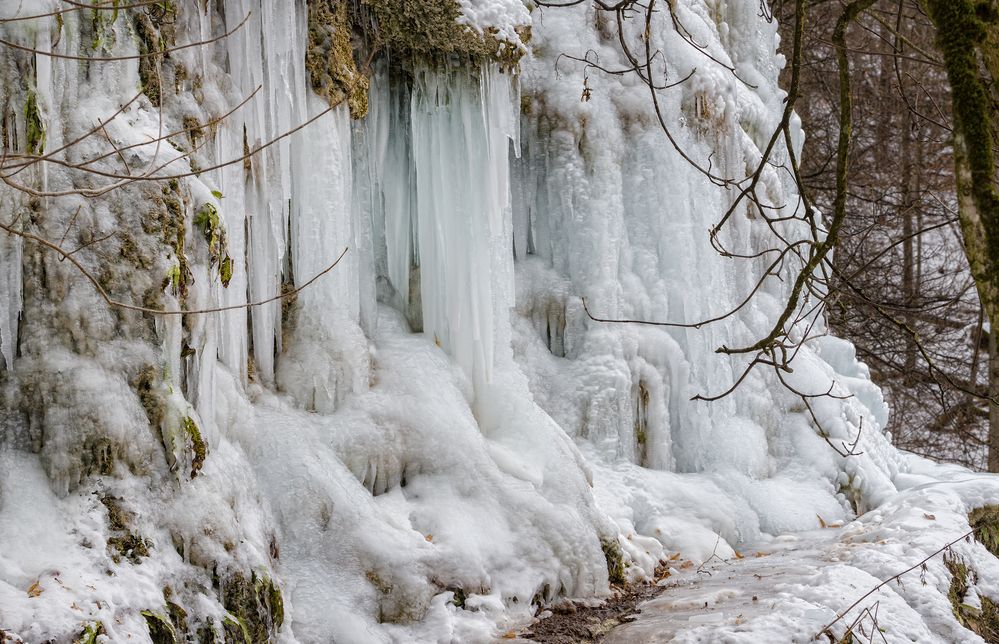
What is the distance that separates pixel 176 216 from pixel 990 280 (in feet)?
10.9

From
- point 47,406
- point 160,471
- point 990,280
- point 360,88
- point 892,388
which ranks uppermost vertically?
point 360,88

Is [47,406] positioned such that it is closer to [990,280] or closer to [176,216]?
[176,216]

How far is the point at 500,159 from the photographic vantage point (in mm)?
6508

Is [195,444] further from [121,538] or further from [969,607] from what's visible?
[969,607]

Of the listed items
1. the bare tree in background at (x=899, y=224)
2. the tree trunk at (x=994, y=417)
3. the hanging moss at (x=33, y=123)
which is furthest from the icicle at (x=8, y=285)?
the bare tree in background at (x=899, y=224)

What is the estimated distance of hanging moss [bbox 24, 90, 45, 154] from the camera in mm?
3641

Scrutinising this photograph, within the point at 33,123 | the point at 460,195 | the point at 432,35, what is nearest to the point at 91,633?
the point at 33,123

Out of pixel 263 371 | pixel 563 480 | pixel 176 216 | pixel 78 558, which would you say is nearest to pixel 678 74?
pixel 563 480

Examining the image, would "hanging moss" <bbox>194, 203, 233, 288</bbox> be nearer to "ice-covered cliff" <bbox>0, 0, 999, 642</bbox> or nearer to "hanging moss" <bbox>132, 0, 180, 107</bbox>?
"ice-covered cliff" <bbox>0, 0, 999, 642</bbox>

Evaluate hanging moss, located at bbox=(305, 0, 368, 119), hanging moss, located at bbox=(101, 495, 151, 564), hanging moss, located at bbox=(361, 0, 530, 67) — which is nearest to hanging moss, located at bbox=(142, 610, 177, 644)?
hanging moss, located at bbox=(101, 495, 151, 564)

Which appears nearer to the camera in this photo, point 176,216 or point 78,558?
point 78,558

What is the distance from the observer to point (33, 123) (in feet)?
12.0

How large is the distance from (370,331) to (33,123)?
9.05 ft

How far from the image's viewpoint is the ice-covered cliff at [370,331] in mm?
3639
